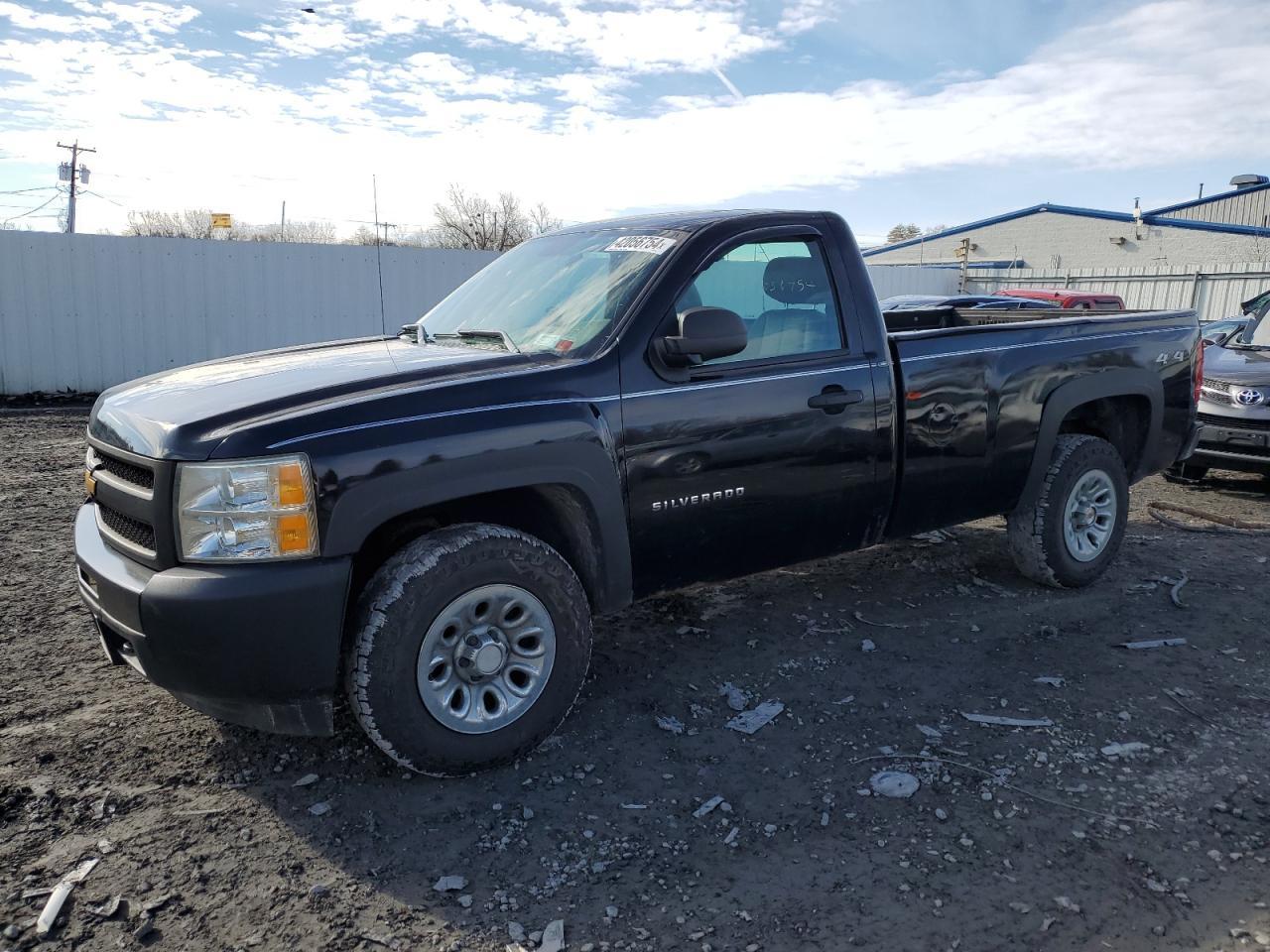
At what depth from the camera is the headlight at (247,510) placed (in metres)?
2.89

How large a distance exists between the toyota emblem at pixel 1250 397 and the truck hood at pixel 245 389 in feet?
22.2

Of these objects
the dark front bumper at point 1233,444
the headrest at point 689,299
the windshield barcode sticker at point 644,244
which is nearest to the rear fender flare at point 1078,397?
the headrest at point 689,299

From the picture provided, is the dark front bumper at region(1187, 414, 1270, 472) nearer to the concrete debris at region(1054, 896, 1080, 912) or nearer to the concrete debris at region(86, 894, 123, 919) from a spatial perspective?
the concrete debris at region(1054, 896, 1080, 912)

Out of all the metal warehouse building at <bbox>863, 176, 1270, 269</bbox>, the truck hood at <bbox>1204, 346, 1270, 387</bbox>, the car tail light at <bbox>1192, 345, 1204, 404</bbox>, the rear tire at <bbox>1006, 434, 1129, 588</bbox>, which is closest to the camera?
the rear tire at <bbox>1006, 434, 1129, 588</bbox>

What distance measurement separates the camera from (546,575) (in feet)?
11.1

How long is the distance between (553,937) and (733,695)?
5.35 ft

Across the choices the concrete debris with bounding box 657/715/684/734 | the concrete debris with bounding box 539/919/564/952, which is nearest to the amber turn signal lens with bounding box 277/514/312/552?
the concrete debris with bounding box 539/919/564/952

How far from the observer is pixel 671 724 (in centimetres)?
379

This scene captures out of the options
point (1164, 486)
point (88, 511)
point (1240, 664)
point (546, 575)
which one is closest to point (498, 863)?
point (546, 575)

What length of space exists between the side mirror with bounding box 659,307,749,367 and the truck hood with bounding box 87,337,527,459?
581 mm

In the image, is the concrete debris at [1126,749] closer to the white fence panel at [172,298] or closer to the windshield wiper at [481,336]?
the windshield wiper at [481,336]

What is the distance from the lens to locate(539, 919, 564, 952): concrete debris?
2.55 meters

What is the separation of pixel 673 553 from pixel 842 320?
4.44 ft

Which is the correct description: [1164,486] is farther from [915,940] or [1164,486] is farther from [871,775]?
[915,940]
